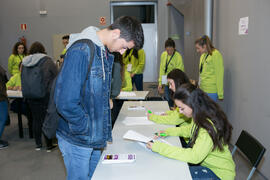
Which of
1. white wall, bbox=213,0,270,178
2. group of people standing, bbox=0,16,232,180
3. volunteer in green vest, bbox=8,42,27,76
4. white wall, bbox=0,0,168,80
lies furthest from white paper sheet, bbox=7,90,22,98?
white wall, bbox=0,0,168,80

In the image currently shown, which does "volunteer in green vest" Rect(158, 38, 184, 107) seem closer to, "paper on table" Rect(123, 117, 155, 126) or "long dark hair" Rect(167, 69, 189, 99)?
"long dark hair" Rect(167, 69, 189, 99)

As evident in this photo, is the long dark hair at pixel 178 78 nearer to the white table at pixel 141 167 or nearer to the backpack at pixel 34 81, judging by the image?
the white table at pixel 141 167

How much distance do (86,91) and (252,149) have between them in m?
1.29

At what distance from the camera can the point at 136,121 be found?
2520 millimetres

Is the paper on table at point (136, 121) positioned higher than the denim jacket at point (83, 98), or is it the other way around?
the denim jacket at point (83, 98)

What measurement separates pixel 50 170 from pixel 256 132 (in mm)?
2500

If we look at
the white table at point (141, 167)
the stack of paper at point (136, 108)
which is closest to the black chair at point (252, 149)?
the white table at point (141, 167)

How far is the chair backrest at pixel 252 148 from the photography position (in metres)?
1.71

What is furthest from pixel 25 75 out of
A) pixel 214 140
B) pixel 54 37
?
pixel 54 37

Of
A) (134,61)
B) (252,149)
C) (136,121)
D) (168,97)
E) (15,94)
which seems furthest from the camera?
(134,61)

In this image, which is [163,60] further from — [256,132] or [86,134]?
[86,134]

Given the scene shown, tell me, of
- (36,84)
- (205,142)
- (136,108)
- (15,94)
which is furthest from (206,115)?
(15,94)

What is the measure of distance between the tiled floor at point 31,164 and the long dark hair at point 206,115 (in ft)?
4.26

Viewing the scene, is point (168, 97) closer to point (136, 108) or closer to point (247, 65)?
point (136, 108)
